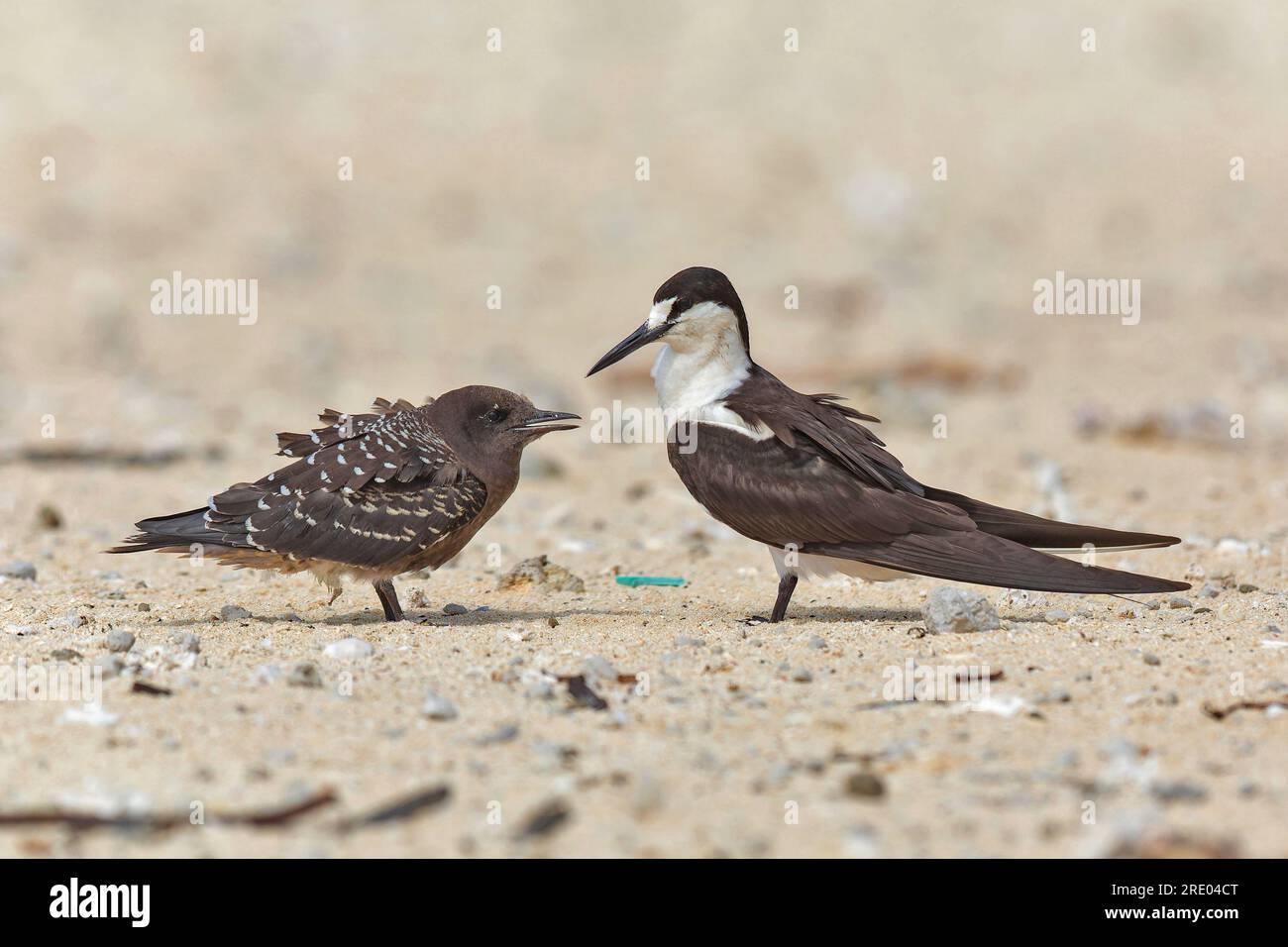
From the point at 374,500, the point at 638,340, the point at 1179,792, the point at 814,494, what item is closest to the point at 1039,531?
the point at 814,494

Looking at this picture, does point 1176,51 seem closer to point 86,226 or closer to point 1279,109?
point 1279,109

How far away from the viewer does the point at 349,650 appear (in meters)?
5.29

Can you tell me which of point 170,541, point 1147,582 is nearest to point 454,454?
point 170,541

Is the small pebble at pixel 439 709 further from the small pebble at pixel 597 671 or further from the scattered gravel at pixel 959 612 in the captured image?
the scattered gravel at pixel 959 612

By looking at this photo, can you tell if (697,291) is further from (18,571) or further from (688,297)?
(18,571)

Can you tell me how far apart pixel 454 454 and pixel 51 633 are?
164 cm

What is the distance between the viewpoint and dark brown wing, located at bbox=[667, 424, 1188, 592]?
579cm

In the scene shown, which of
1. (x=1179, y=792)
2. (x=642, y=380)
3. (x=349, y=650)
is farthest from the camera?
(x=642, y=380)

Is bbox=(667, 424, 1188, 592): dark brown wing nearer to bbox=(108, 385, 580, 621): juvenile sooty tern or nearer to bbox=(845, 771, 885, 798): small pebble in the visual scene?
bbox=(108, 385, 580, 621): juvenile sooty tern

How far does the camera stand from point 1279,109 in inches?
755

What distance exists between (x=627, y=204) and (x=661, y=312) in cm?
1063

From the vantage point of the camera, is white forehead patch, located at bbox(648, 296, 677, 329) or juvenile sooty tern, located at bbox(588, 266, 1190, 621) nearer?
juvenile sooty tern, located at bbox(588, 266, 1190, 621)

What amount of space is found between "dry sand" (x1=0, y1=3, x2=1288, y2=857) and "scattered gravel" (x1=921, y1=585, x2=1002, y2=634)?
0.38 ft

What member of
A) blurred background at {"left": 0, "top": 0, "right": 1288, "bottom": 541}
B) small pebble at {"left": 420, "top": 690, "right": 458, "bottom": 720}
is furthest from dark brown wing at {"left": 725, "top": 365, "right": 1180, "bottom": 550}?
blurred background at {"left": 0, "top": 0, "right": 1288, "bottom": 541}
